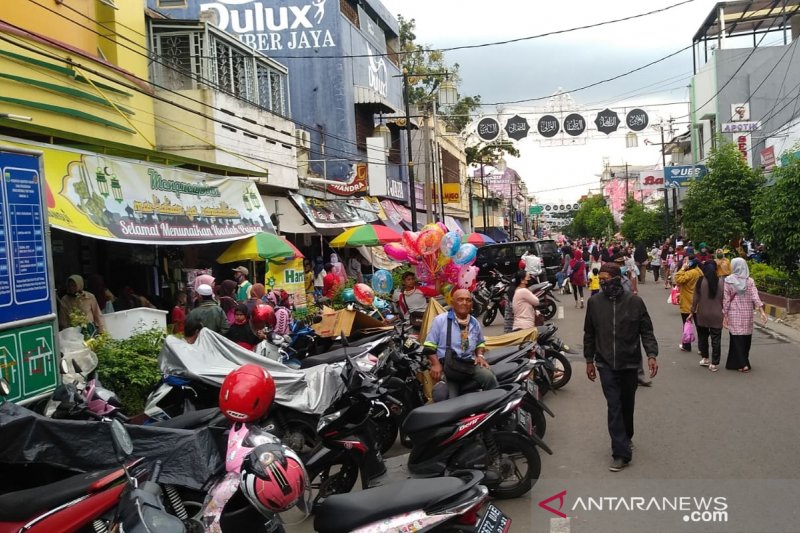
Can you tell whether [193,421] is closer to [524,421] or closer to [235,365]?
[235,365]

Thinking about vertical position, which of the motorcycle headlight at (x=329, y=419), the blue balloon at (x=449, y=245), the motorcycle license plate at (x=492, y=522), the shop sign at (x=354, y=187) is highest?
the shop sign at (x=354, y=187)

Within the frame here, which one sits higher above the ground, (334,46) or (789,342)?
(334,46)

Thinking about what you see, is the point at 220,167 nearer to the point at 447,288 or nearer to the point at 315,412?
the point at 447,288

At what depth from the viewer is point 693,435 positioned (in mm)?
6875

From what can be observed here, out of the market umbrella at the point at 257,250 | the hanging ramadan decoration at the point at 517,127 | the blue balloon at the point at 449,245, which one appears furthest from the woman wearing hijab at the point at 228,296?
the hanging ramadan decoration at the point at 517,127

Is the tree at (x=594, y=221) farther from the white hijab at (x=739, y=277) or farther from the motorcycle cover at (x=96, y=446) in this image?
the motorcycle cover at (x=96, y=446)

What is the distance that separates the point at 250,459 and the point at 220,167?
1202cm

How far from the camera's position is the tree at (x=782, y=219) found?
1477 centimetres

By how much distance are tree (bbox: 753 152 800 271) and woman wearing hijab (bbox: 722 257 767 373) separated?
238 inches

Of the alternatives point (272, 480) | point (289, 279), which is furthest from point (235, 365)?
point (289, 279)

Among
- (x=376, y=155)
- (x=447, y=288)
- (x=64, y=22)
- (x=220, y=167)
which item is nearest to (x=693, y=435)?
(x=447, y=288)

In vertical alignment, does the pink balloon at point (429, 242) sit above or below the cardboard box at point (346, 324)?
above

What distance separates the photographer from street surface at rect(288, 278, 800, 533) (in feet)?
16.1

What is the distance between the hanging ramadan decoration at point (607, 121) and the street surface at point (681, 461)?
1085 cm
